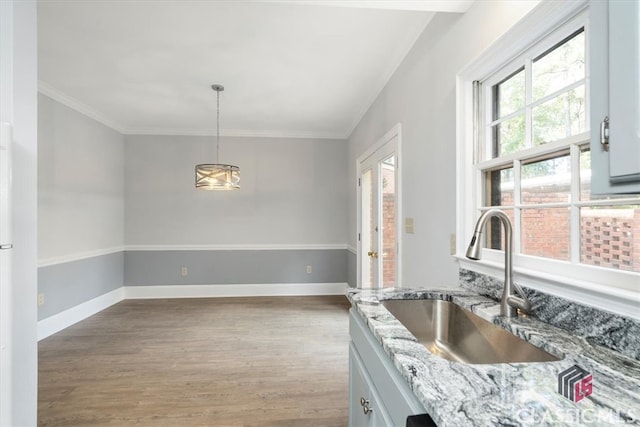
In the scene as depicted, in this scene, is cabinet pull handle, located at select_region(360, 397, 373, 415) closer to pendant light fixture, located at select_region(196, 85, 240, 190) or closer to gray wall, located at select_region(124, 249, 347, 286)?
pendant light fixture, located at select_region(196, 85, 240, 190)

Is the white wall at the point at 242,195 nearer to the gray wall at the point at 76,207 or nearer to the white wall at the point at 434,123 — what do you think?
the gray wall at the point at 76,207

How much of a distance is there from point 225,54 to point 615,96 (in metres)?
2.64

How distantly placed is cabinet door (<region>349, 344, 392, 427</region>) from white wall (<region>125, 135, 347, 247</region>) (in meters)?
3.63

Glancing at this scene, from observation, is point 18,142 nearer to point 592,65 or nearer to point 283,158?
point 592,65

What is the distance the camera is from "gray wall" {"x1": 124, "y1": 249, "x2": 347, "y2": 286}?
4750 millimetres

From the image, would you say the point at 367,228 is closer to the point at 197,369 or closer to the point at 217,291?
the point at 197,369

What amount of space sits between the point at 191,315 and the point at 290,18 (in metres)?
3.52

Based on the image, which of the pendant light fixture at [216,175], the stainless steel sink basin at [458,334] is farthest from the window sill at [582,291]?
the pendant light fixture at [216,175]

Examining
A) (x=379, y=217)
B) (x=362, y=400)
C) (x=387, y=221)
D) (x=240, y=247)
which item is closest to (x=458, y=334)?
(x=362, y=400)

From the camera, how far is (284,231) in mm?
4988

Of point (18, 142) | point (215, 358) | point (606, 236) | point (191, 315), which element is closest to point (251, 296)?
point (191, 315)

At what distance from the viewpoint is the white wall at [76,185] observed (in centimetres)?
324

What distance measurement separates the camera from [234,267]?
4910 mm

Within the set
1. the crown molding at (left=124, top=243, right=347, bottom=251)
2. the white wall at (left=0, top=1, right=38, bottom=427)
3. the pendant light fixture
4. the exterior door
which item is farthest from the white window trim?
the crown molding at (left=124, top=243, right=347, bottom=251)
